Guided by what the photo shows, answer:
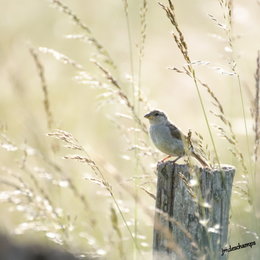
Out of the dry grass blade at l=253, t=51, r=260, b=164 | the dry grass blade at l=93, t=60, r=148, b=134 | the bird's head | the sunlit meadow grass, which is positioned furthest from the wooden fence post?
the bird's head

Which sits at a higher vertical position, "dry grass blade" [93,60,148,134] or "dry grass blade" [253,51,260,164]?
"dry grass blade" [93,60,148,134]

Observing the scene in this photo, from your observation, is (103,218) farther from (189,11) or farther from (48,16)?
(189,11)

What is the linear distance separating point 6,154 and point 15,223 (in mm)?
1881

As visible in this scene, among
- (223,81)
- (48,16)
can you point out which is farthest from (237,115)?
(48,16)

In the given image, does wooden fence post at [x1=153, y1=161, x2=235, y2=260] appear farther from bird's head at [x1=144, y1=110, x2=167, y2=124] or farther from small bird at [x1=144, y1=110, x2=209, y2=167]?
bird's head at [x1=144, y1=110, x2=167, y2=124]

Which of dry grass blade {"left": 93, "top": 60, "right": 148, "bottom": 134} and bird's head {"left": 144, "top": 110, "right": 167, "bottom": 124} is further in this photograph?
bird's head {"left": 144, "top": 110, "right": 167, "bottom": 124}

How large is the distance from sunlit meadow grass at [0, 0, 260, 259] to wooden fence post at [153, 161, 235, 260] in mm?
119

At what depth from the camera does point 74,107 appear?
12062 millimetres

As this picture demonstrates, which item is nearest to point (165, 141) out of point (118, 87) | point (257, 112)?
point (118, 87)

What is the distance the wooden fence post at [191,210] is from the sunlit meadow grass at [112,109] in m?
0.12

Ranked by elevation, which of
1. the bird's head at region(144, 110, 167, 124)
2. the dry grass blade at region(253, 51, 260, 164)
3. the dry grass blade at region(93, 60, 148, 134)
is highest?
the bird's head at region(144, 110, 167, 124)

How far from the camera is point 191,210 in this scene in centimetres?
411

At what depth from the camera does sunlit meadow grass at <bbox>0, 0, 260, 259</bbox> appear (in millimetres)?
4574

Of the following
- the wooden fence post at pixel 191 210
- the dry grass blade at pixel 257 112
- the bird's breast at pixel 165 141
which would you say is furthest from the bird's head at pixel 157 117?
the wooden fence post at pixel 191 210
